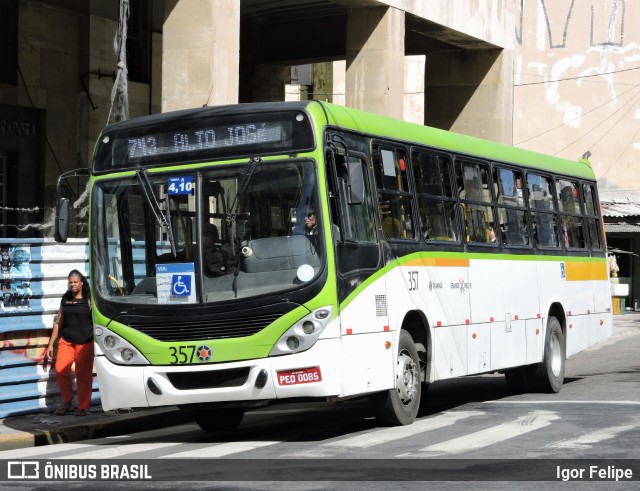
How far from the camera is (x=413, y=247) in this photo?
1425 centimetres

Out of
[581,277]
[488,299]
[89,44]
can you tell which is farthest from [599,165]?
[488,299]

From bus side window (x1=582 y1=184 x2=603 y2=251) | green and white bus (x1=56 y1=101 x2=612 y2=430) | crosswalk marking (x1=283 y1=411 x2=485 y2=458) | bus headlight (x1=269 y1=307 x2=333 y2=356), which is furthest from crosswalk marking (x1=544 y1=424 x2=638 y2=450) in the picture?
bus side window (x1=582 y1=184 x2=603 y2=251)

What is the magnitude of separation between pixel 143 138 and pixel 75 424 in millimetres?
3467

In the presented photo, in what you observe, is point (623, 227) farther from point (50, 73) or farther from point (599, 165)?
point (50, 73)

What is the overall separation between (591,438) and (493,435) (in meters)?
0.96

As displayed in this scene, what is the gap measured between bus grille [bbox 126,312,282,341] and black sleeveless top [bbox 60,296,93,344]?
2741 mm

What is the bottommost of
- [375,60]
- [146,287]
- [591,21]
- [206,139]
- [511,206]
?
[146,287]

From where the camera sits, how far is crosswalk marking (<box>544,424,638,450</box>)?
11602 millimetres

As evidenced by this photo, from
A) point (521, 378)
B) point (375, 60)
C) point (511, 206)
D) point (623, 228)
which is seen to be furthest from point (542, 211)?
point (623, 228)

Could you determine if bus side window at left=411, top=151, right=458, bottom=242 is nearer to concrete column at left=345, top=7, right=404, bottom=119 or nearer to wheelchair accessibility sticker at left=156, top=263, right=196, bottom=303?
wheelchair accessibility sticker at left=156, top=263, right=196, bottom=303

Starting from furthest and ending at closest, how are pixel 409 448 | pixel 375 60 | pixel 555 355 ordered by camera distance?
pixel 375 60 < pixel 555 355 < pixel 409 448

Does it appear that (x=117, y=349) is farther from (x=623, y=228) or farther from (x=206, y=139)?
(x=623, y=228)

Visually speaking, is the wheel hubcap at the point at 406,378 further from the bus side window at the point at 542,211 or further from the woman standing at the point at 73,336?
the bus side window at the point at 542,211

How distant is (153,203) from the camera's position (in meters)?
12.9
